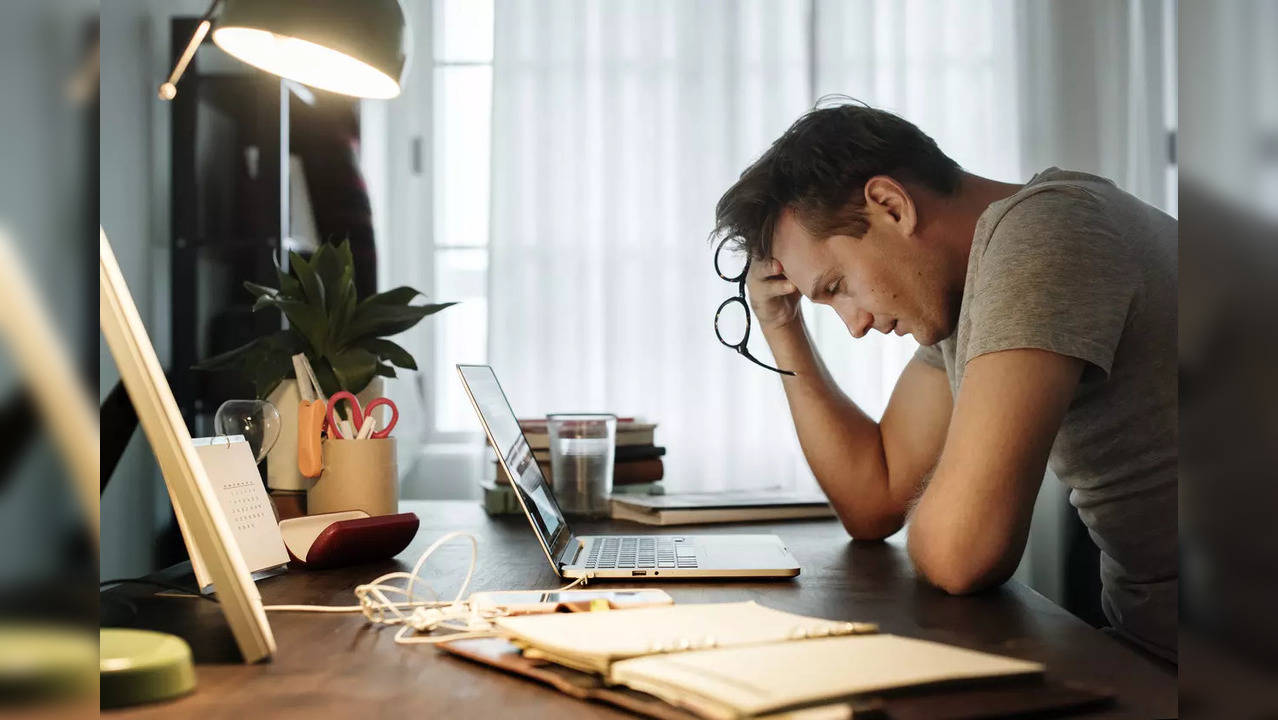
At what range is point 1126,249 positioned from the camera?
3.42 ft

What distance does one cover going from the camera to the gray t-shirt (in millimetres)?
984

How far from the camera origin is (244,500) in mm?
999

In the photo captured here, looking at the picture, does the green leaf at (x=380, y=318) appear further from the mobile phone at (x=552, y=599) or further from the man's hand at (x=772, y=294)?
the mobile phone at (x=552, y=599)

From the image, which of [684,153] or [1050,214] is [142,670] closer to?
[1050,214]

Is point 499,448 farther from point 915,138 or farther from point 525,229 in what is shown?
point 525,229

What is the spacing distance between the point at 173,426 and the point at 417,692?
23 centimetres

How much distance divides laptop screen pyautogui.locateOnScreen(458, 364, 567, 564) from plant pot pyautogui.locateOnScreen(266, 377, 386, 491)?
0.78 ft

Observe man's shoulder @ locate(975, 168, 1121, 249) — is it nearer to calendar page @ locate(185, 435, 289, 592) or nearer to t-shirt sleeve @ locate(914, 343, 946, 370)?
t-shirt sleeve @ locate(914, 343, 946, 370)

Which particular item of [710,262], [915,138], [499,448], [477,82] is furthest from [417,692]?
[477,82]

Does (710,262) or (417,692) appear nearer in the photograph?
(417,692)

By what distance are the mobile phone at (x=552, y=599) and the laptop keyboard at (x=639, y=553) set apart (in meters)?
0.15

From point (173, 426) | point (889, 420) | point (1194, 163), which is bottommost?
point (889, 420)

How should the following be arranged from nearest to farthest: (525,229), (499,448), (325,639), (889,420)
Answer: (325,639), (499,448), (889,420), (525,229)

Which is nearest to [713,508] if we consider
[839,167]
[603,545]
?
[603,545]
